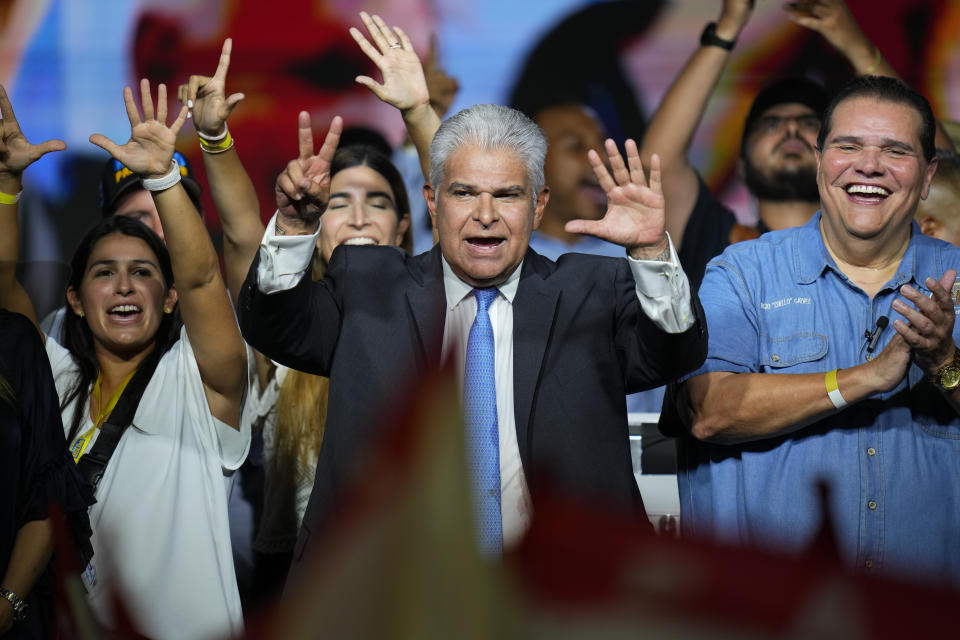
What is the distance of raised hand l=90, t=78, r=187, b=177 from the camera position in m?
2.42

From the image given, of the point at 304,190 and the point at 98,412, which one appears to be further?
the point at 98,412

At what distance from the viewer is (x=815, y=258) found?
2303 millimetres

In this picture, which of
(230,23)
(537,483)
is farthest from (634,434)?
(537,483)

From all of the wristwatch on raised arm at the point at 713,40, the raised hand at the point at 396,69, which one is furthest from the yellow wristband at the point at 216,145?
the wristwatch on raised arm at the point at 713,40

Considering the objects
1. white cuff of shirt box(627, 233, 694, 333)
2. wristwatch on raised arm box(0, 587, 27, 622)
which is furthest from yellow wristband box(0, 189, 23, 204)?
white cuff of shirt box(627, 233, 694, 333)

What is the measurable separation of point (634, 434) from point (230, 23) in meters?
2.24

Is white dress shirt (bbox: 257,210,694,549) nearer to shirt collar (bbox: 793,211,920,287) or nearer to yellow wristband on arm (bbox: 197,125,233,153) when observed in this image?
shirt collar (bbox: 793,211,920,287)

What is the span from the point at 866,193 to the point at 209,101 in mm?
1557

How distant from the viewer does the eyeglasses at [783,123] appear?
388 cm

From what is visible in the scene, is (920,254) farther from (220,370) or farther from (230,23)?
(230,23)

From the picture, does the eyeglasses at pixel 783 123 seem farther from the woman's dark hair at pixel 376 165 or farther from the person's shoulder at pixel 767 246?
the person's shoulder at pixel 767 246

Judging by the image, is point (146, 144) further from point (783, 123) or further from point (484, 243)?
point (783, 123)

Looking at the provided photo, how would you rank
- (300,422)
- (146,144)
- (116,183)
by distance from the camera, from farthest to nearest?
(116,183), (300,422), (146,144)

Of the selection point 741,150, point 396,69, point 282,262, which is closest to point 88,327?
point 396,69
